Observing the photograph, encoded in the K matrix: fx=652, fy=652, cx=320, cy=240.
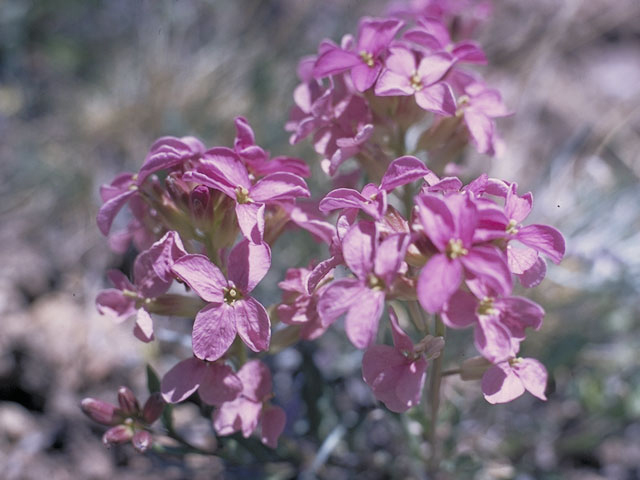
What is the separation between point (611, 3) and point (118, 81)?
2.91 meters

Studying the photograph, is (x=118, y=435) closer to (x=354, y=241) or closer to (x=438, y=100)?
(x=354, y=241)

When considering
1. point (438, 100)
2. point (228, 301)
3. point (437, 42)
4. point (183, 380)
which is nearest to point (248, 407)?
point (183, 380)

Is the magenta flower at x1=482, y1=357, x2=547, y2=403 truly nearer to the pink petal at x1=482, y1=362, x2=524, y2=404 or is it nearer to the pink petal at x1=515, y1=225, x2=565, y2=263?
the pink petal at x1=482, y1=362, x2=524, y2=404

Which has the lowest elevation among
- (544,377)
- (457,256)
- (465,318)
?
(544,377)

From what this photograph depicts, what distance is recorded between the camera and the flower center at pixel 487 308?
1.23 meters

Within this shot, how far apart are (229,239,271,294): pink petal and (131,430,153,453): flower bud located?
0.39 meters

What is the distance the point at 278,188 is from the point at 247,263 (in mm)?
182

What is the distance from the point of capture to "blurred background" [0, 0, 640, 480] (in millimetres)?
2227

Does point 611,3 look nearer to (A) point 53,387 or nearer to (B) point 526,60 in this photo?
(B) point 526,60

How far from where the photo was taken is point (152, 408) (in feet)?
4.83

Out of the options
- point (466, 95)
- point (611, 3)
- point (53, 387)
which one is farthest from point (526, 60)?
point (53, 387)

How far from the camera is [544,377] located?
1.37m

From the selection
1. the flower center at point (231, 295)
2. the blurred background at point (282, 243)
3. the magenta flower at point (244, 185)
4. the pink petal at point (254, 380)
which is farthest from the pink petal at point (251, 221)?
the blurred background at point (282, 243)

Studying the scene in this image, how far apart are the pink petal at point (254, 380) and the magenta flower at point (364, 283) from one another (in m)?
0.35
